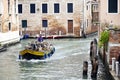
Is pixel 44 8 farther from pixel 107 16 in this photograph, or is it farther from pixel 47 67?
pixel 107 16

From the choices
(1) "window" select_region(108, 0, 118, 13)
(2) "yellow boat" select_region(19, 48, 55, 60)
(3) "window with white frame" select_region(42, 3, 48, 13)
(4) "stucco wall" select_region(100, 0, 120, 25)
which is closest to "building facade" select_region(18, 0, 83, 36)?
(3) "window with white frame" select_region(42, 3, 48, 13)

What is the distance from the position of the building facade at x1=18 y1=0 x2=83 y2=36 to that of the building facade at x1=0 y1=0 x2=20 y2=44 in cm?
642

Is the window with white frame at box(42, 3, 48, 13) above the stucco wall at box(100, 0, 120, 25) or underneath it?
above

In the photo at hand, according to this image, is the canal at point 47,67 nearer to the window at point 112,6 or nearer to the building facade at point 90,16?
the window at point 112,6

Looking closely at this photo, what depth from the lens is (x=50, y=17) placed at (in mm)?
43125

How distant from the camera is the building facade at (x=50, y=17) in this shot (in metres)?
42.8

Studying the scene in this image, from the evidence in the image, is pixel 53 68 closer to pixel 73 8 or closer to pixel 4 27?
pixel 4 27

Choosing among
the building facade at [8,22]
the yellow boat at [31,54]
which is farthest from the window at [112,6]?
the building facade at [8,22]

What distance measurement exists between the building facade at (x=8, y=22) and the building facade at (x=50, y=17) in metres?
6.42

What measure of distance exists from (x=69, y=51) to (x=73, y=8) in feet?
44.6

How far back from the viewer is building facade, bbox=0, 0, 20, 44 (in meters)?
32.9

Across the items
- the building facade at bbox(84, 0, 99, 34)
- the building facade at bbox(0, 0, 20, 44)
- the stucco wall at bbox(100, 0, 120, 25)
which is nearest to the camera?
the stucco wall at bbox(100, 0, 120, 25)

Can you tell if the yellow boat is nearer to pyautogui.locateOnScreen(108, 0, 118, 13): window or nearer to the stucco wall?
the stucco wall

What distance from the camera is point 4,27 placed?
33500mm
